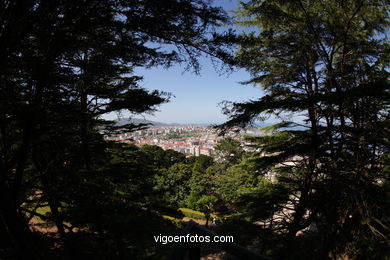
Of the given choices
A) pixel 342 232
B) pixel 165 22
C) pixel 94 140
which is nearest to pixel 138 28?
pixel 165 22

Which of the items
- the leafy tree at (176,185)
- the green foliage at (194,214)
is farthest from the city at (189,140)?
the green foliage at (194,214)

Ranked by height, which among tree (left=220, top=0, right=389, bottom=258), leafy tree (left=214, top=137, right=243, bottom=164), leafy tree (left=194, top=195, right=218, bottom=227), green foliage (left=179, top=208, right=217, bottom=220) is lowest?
green foliage (left=179, top=208, right=217, bottom=220)

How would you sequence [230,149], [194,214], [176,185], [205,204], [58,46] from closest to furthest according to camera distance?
[58,46], [194,214], [205,204], [176,185], [230,149]

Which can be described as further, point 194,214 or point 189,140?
point 189,140

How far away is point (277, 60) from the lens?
471 centimetres

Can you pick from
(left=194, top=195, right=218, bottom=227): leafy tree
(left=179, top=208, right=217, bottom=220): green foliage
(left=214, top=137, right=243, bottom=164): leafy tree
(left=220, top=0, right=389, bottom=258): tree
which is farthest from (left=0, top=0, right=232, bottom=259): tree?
(left=214, top=137, right=243, bottom=164): leafy tree

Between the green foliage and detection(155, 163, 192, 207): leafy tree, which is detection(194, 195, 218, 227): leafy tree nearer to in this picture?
the green foliage

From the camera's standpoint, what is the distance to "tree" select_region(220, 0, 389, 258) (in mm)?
3629

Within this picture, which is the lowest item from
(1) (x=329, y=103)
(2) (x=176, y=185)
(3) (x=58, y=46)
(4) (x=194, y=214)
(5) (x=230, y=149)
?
(4) (x=194, y=214)

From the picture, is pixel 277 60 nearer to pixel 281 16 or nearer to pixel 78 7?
pixel 281 16

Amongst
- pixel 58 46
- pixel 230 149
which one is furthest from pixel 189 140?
pixel 58 46

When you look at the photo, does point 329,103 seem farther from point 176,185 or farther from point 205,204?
point 176,185

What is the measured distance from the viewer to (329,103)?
11.1 ft

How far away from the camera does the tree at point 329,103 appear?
11.9ft
